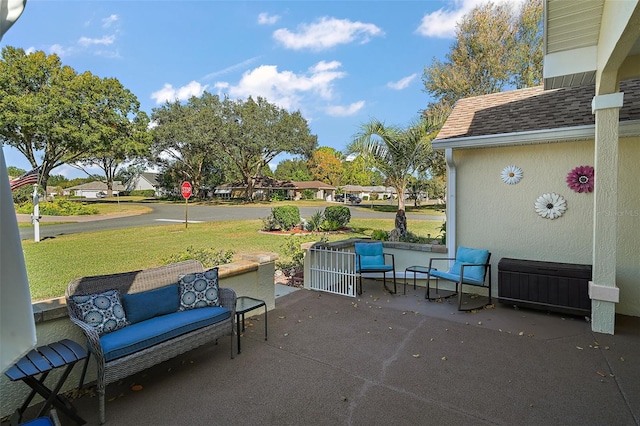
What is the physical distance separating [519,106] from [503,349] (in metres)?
4.87

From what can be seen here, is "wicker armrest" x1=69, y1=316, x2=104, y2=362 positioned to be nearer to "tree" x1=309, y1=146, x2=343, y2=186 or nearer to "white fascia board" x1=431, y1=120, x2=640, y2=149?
"white fascia board" x1=431, y1=120, x2=640, y2=149

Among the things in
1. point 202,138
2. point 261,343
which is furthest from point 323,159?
point 261,343

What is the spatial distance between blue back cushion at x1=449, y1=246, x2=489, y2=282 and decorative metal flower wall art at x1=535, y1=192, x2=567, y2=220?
113cm

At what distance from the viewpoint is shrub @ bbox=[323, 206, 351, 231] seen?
14455mm

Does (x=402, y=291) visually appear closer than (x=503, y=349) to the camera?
No

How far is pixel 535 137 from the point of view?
17.0 ft

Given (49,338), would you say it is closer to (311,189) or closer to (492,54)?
(492,54)

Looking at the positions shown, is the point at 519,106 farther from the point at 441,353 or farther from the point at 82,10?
the point at 82,10

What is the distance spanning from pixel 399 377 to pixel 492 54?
1793 centimetres

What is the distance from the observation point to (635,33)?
3.00 m

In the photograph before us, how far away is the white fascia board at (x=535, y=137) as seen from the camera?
182 inches

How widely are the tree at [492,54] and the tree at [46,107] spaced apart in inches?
942

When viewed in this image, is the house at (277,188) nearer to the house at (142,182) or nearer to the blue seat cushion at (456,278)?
the house at (142,182)

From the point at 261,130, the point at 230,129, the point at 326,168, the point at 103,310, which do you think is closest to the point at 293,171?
the point at 326,168
